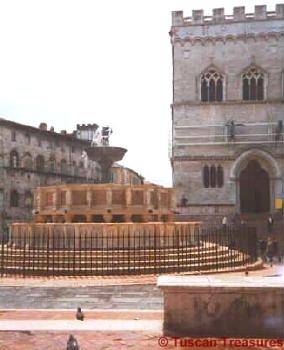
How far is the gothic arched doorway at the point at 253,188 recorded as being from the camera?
41.1 metres

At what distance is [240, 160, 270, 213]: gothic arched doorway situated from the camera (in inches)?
1617

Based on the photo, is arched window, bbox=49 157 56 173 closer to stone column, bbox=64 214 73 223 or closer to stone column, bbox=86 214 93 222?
stone column, bbox=64 214 73 223

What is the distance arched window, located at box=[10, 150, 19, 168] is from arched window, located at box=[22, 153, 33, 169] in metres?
1.14

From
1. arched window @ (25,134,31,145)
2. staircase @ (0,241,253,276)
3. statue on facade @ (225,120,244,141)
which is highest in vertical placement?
arched window @ (25,134,31,145)

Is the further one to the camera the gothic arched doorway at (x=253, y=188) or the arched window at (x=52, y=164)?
the arched window at (x=52, y=164)

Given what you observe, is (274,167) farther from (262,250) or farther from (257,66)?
(262,250)

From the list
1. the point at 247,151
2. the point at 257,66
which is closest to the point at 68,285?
the point at 247,151

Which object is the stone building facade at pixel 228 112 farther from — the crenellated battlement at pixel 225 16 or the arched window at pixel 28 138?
the arched window at pixel 28 138

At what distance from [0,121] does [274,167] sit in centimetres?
2640

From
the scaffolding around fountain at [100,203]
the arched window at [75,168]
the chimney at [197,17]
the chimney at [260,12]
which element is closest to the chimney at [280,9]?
the chimney at [260,12]

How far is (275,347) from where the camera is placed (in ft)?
24.3

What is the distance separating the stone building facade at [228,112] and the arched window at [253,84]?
0.26 ft

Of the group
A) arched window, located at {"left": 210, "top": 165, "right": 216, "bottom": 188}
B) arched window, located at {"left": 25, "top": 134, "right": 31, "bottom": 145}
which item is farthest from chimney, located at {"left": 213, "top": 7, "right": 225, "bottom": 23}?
arched window, located at {"left": 25, "top": 134, "right": 31, "bottom": 145}

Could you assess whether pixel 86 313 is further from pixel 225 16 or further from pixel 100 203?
pixel 225 16
